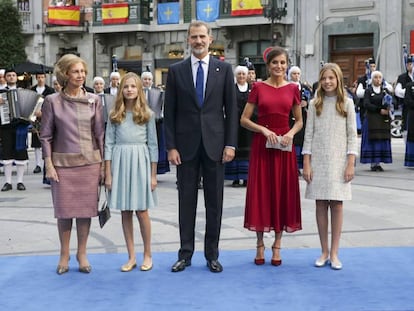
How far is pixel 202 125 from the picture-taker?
5.78 m

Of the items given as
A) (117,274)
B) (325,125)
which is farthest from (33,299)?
(325,125)

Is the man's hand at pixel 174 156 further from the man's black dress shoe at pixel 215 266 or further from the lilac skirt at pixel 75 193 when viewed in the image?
the man's black dress shoe at pixel 215 266

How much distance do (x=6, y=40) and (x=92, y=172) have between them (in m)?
28.6

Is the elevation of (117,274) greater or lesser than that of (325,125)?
lesser

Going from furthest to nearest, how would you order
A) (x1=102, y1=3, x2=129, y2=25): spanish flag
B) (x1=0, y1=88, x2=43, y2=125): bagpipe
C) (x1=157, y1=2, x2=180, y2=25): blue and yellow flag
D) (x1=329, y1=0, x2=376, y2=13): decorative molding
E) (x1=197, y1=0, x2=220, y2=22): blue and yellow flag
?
(x1=102, y1=3, x2=129, y2=25): spanish flag
(x1=157, y1=2, x2=180, y2=25): blue and yellow flag
(x1=197, y1=0, x2=220, y2=22): blue and yellow flag
(x1=329, y1=0, x2=376, y2=13): decorative molding
(x1=0, y1=88, x2=43, y2=125): bagpipe

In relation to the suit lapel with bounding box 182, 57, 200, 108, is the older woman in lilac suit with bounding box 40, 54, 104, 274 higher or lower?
lower

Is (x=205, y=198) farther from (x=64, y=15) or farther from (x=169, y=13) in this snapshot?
(x=64, y=15)

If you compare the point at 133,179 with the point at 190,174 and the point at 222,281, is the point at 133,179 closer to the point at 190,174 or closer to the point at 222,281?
the point at 190,174

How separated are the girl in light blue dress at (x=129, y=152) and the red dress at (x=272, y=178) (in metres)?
0.89

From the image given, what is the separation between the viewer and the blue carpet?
196 inches

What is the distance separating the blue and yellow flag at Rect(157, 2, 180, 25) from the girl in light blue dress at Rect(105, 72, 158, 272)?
83.9 ft

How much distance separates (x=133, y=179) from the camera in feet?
19.3

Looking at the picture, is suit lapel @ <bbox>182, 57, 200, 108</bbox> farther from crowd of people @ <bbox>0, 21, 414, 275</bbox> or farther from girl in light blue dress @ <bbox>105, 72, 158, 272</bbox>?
girl in light blue dress @ <bbox>105, 72, 158, 272</bbox>

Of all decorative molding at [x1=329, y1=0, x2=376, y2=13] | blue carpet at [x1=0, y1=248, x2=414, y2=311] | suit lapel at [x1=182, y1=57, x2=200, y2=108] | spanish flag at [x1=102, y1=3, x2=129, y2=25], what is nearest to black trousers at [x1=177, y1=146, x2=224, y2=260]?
blue carpet at [x1=0, y1=248, x2=414, y2=311]
